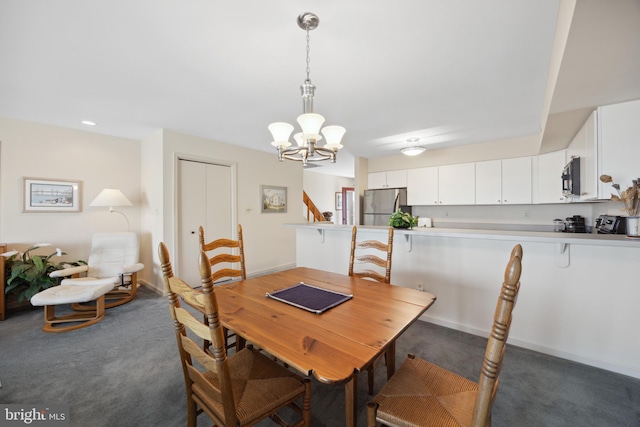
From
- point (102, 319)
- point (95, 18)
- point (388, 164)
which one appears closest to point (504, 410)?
point (95, 18)

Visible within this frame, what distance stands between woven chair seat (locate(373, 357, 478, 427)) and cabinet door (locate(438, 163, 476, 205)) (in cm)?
395

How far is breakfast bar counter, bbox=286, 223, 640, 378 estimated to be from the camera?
192 cm

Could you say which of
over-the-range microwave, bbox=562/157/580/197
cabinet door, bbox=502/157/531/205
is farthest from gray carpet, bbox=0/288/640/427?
cabinet door, bbox=502/157/531/205

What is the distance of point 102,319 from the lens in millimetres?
2863

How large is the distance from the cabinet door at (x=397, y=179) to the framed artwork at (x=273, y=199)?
7.37 feet

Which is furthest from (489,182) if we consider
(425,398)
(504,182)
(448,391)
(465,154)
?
(425,398)

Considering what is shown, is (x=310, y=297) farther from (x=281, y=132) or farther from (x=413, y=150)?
(x=413, y=150)

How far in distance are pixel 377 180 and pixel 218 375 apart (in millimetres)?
5118

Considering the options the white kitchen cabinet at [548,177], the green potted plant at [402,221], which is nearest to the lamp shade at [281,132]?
the green potted plant at [402,221]

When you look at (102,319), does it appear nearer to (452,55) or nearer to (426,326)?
(426,326)

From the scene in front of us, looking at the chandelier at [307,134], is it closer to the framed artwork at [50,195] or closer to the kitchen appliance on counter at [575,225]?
the framed artwork at [50,195]

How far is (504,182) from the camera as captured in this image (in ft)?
13.8

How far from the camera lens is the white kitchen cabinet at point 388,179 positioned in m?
5.23

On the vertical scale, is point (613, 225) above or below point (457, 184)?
below
